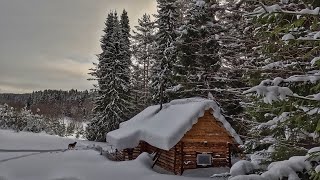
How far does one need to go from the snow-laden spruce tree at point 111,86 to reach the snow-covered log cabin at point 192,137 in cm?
1674

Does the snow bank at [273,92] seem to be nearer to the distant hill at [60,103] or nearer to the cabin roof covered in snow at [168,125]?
the cabin roof covered in snow at [168,125]

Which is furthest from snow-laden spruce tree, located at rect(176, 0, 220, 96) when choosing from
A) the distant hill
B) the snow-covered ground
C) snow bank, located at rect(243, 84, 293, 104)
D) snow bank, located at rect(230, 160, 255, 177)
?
the distant hill

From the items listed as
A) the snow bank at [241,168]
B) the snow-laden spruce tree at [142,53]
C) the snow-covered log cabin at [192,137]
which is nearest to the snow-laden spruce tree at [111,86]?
the snow-laden spruce tree at [142,53]

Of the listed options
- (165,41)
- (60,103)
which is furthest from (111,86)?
(60,103)

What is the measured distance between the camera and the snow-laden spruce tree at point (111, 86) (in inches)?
1624

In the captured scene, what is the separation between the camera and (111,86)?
138 feet

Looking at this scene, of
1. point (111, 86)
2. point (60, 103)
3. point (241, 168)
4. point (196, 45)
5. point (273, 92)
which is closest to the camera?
point (273, 92)

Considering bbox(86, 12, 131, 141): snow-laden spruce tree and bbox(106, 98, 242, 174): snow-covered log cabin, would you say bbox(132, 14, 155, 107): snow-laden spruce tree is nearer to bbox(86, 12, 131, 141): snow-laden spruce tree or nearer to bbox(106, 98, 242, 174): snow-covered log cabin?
bbox(86, 12, 131, 141): snow-laden spruce tree

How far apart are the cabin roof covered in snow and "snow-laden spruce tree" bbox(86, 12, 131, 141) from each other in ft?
Result: 43.0

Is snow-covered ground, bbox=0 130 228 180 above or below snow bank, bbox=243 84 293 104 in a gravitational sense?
below

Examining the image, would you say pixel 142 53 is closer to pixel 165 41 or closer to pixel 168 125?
pixel 165 41

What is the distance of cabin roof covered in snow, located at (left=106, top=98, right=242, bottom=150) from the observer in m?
20.9

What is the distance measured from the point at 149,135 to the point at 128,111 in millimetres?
19770

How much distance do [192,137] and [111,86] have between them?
21.4 metres
